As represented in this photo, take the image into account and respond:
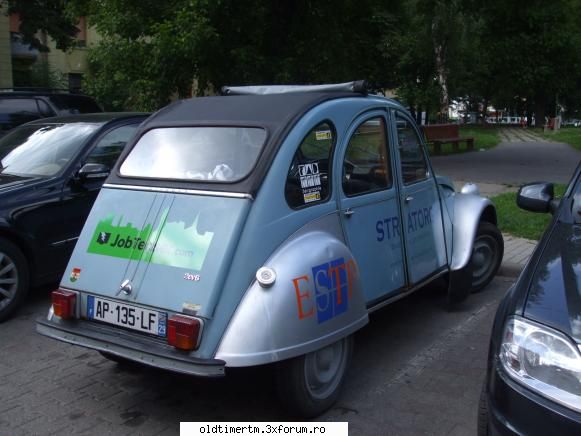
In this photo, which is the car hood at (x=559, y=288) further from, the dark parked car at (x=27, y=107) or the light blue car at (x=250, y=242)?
the dark parked car at (x=27, y=107)

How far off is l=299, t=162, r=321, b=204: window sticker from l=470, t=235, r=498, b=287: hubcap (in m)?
2.54

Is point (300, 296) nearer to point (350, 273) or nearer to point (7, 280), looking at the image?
point (350, 273)

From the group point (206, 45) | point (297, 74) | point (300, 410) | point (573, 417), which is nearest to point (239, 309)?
point (300, 410)

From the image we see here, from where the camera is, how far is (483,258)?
20.2 ft

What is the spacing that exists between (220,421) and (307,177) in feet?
5.05

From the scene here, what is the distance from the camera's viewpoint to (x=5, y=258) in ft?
17.6

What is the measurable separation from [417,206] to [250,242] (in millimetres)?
1873

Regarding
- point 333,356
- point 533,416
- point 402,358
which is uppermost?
point 533,416

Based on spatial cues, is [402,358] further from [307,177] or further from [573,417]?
[573,417]

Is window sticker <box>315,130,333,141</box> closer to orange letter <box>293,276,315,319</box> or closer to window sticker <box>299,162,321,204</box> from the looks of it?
window sticker <box>299,162,321,204</box>

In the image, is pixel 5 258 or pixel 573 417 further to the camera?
pixel 5 258

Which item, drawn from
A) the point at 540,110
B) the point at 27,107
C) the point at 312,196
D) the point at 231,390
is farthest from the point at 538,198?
the point at 540,110

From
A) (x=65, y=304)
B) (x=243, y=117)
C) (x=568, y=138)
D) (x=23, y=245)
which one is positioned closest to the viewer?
(x=65, y=304)

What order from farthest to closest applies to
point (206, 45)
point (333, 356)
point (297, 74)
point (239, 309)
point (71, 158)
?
1. point (297, 74)
2. point (206, 45)
3. point (71, 158)
4. point (333, 356)
5. point (239, 309)
